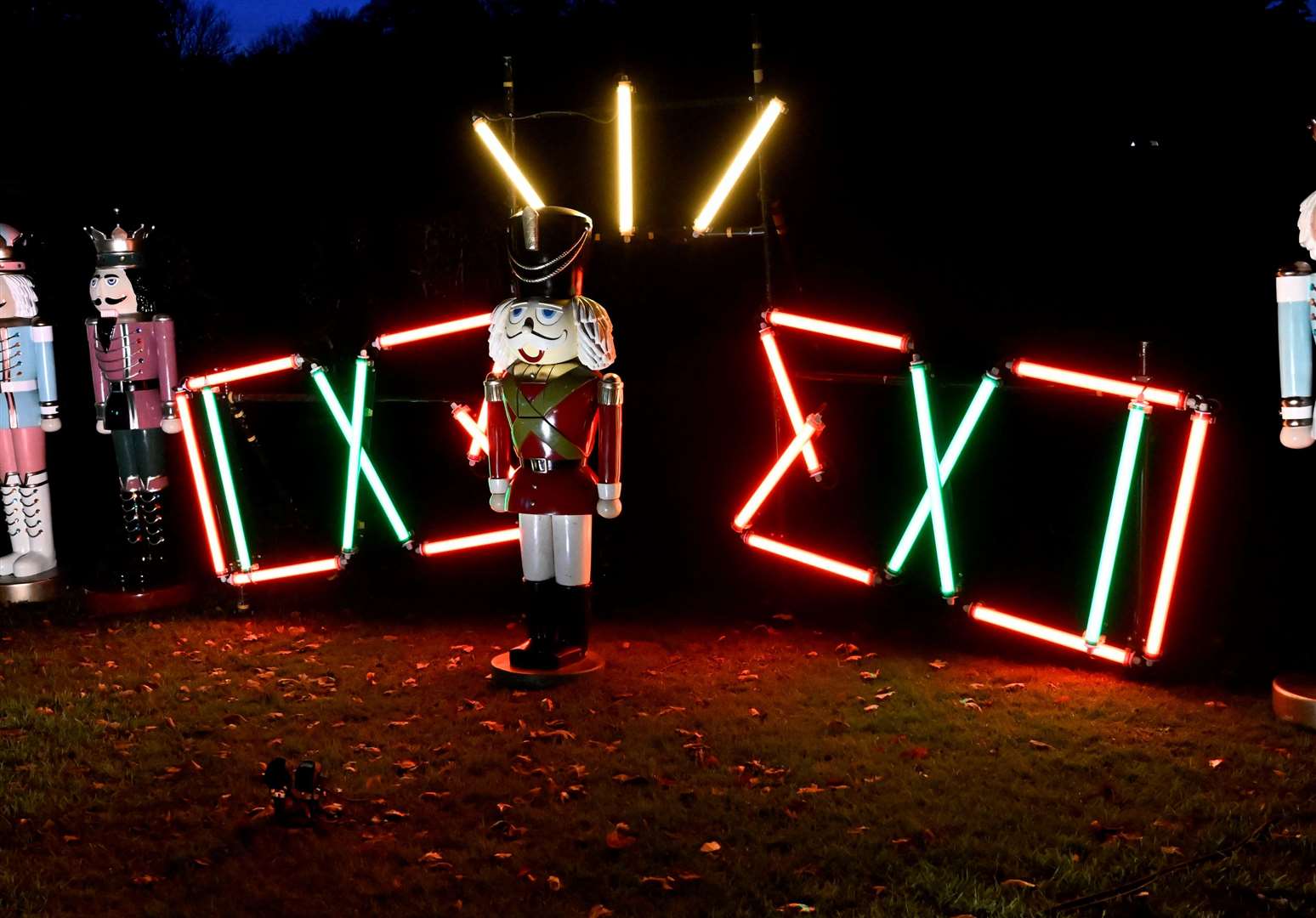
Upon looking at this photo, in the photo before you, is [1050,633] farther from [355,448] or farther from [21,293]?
[21,293]

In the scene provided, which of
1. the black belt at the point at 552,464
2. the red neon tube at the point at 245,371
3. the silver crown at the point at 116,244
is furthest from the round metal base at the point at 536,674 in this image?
the silver crown at the point at 116,244

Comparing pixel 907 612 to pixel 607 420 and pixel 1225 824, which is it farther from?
pixel 1225 824

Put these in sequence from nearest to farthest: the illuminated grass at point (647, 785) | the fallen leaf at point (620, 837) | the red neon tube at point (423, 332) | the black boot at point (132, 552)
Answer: the illuminated grass at point (647, 785) → the fallen leaf at point (620, 837) → the red neon tube at point (423, 332) → the black boot at point (132, 552)

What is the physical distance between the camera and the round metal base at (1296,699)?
5.57m

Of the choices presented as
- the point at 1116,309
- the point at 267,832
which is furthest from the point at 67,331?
the point at 1116,309

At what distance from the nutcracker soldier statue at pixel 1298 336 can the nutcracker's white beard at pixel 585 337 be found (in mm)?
3130

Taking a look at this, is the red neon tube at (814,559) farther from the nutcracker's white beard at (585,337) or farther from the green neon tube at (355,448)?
the green neon tube at (355,448)

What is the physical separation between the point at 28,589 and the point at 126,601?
81cm

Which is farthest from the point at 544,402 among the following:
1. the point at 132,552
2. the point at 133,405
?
the point at 132,552

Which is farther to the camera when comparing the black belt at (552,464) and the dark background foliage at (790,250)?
the dark background foliage at (790,250)

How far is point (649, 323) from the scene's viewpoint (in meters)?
9.77

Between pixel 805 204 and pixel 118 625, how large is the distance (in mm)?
5765

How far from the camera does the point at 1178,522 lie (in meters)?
5.70

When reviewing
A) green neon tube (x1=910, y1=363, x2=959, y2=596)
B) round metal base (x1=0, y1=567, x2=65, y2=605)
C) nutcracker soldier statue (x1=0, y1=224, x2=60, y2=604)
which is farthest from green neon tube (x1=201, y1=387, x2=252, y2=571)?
green neon tube (x1=910, y1=363, x2=959, y2=596)
